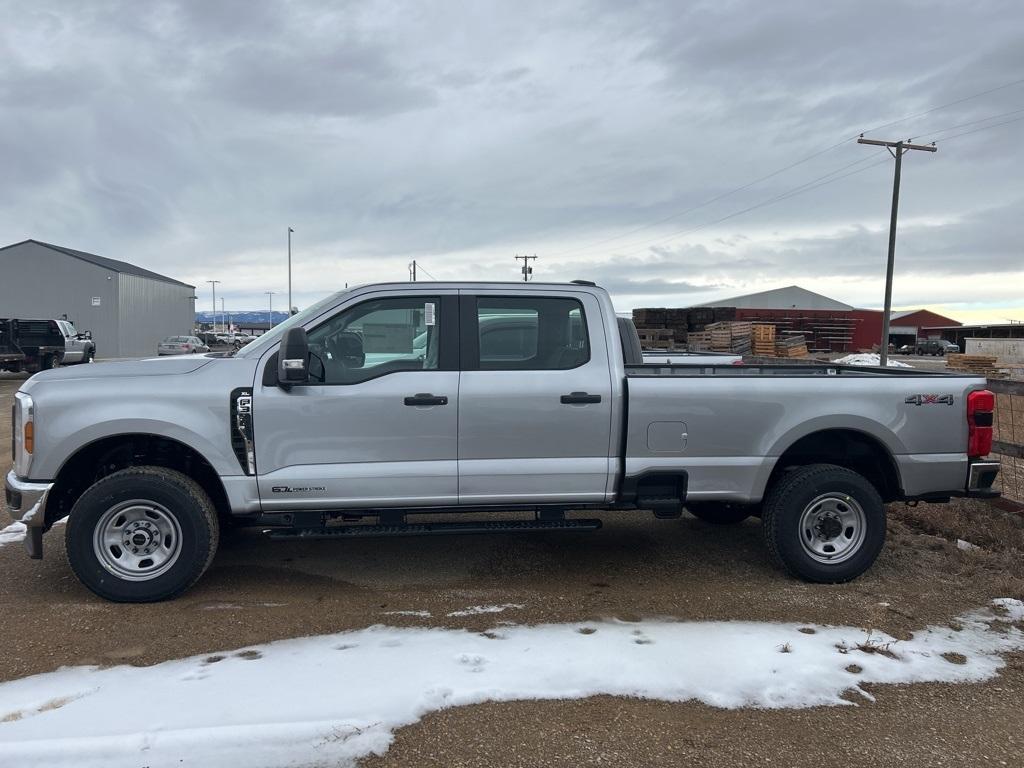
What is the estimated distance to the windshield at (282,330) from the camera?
452 cm

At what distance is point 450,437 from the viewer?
4535mm

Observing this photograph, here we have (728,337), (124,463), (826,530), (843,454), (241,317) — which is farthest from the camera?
(241,317)

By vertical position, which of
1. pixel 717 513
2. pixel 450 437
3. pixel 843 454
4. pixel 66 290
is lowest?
pixel 717 513

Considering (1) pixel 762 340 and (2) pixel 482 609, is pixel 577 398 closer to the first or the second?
(2) pixel 482 609

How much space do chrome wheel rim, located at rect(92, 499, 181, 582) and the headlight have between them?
0.58m

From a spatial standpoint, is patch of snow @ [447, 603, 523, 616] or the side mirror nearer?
the side mirror

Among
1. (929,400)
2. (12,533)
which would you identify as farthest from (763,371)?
(12,533)

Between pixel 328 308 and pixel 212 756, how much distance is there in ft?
8.44

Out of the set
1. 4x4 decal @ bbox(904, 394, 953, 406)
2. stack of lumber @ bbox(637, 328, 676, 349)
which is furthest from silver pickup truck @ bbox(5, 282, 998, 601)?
stack of lumber @ bbox(637, 328, 676, 349)

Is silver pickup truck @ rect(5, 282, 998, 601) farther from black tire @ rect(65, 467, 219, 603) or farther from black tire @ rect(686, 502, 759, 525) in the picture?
black tire @ rect(686, 502, 759, 525)

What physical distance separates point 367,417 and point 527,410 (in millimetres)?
973

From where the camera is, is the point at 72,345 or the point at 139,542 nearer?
the point at 139,542

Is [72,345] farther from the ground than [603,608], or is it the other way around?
[72,345]

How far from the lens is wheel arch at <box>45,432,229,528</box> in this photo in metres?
4.41
